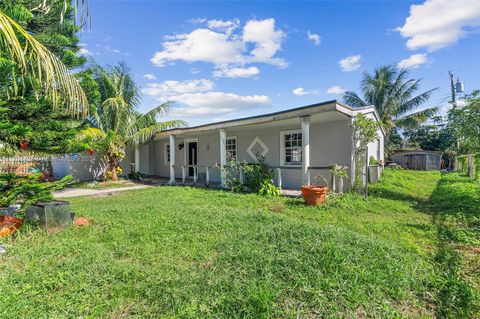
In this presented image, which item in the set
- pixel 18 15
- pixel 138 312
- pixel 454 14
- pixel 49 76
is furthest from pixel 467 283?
pixel 18 15

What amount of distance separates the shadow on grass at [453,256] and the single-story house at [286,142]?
280 centimetres

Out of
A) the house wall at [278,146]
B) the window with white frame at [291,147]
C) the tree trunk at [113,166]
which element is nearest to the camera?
the house wall at [278,146]

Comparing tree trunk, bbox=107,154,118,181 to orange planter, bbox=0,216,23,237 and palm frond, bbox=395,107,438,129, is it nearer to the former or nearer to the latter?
orange planter, bbox=0,216,23,237

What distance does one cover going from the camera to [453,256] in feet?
12.2

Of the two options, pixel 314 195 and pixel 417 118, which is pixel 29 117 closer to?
pixel 314 195

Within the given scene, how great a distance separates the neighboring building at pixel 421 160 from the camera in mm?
21875

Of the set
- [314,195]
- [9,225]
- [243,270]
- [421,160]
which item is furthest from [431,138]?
[9,225]

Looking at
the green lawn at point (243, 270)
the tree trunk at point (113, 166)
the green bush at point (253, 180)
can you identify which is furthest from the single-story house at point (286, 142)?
the green lawn at point (243, 270)

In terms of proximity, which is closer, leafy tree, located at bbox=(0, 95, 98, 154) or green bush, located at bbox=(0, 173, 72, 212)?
green bush, located at bbox=(0, 173, 72, 212)

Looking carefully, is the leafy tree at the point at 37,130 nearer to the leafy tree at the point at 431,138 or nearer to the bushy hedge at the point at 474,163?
the bushy hedge at the point at 474,163

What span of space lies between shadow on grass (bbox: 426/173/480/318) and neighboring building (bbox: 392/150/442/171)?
16.3m

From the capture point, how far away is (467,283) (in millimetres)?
2973

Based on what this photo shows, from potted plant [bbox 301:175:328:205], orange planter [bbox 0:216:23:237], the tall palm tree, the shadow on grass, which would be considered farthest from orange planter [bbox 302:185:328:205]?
the tall palm tree

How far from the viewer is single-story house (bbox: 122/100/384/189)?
26.7 ft
